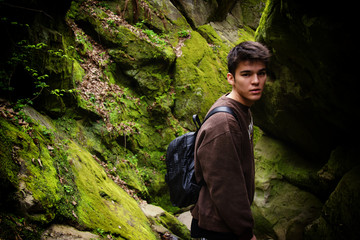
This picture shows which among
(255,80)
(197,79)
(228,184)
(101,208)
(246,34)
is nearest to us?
(228,184)

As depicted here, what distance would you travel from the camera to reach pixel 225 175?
1832mm

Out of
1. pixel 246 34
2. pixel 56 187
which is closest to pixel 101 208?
pixel 56 187

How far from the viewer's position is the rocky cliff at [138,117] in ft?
8.86

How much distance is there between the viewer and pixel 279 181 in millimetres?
6016

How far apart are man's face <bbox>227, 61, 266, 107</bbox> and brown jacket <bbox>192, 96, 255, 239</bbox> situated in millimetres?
293

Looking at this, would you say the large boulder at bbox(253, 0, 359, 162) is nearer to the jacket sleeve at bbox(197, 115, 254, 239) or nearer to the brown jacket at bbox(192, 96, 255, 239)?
the brown jacket at bbox(192, 96, 255, 239)

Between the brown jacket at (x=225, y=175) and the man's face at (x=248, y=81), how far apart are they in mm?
293

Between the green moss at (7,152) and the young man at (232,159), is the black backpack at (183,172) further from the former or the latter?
the green moss at (7,152)

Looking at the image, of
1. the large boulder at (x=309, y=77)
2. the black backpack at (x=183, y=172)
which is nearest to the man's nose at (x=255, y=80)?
the black backpack at (x=183, y=172)

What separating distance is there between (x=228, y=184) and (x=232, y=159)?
0.68 feet

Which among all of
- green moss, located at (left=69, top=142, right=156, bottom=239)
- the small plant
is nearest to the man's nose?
green moss, located at (left=69, top=142, right=156, bottom=239)

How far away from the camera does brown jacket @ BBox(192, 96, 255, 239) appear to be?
1812 mm

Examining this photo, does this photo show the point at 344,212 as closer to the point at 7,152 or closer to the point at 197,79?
the point at 7,152

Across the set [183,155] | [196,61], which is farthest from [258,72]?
[196,61]
